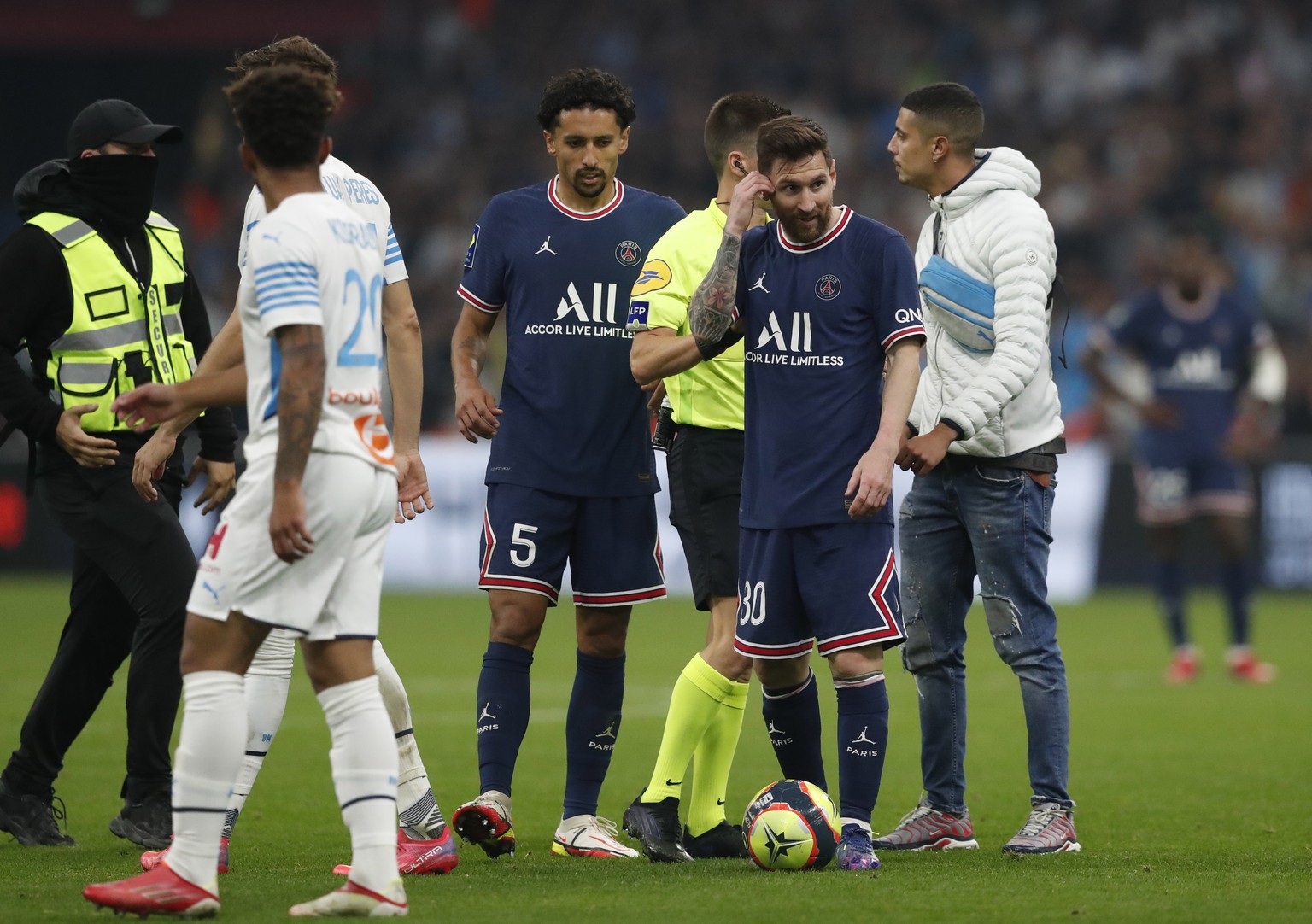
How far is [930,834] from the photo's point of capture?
6.54 meters

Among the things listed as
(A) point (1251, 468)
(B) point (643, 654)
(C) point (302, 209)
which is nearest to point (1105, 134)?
(A) point (1251, 468)

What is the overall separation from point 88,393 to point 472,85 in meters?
19.6

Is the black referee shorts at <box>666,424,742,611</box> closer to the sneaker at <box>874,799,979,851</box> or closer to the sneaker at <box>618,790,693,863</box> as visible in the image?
the sneaker at <box>618,790,693,863</box>

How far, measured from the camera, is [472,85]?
25.5 m

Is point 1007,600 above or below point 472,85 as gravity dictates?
below

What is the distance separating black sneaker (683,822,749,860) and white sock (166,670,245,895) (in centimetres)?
203

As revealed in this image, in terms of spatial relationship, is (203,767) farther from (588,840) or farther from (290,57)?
(290,57)

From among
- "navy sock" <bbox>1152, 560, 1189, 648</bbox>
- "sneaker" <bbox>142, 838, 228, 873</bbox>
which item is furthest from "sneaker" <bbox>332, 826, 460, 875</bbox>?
"navy sock" <bbox>1152, 560, 1189, 648</bbox>

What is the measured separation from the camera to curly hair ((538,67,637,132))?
21.8 feet

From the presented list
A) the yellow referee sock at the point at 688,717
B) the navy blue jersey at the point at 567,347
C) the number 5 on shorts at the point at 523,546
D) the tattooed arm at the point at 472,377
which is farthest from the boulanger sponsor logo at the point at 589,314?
the yellow referee sock at the point at 688,717

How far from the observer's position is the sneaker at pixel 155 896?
4.87m

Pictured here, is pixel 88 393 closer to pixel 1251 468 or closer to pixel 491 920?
pixel 491 920

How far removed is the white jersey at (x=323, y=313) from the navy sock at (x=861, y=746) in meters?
1.80

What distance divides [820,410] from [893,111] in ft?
61.3
